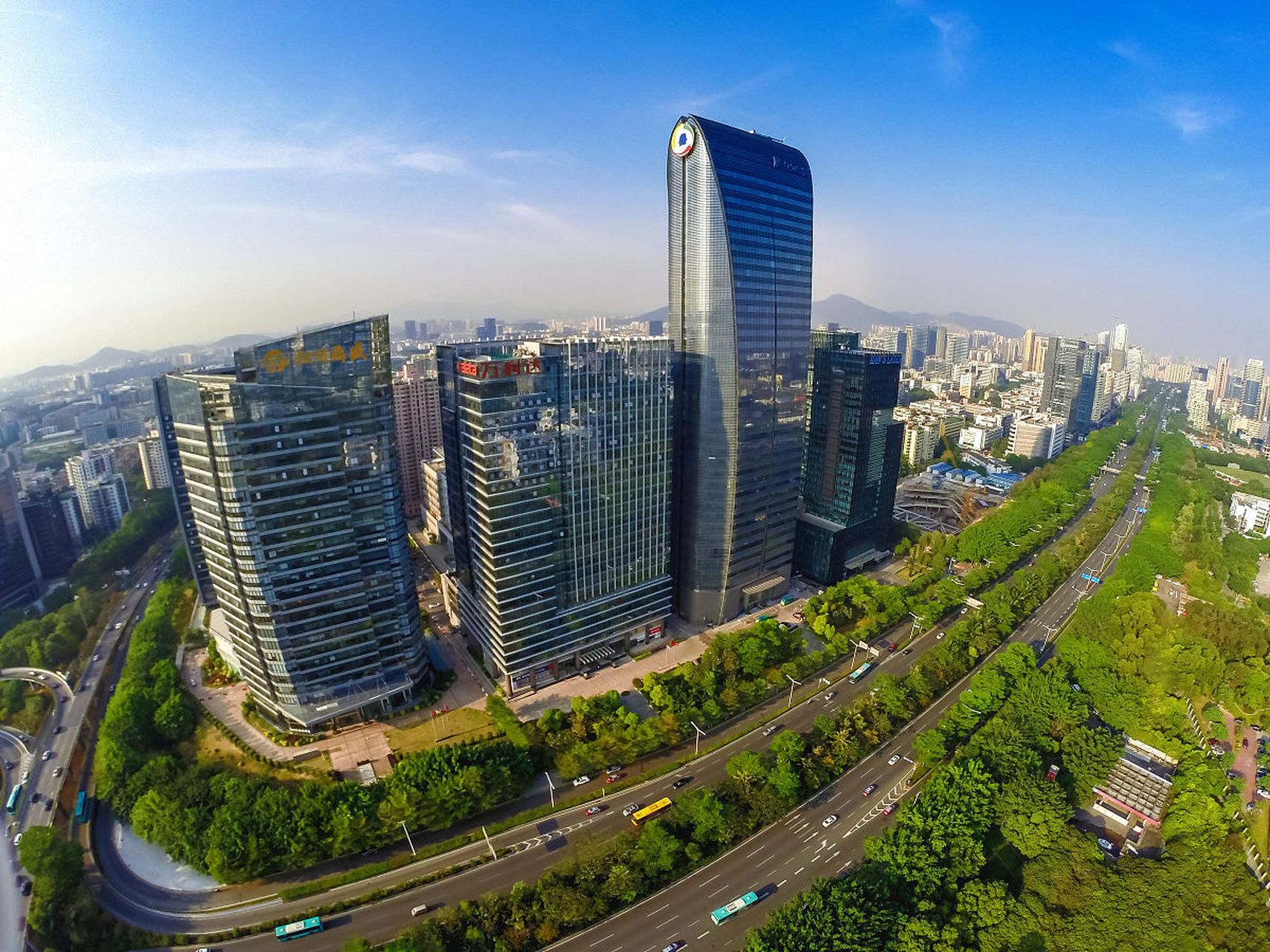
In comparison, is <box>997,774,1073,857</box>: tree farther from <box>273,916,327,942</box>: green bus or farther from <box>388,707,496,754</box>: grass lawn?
<box>273,916,327,942</box>: green bus

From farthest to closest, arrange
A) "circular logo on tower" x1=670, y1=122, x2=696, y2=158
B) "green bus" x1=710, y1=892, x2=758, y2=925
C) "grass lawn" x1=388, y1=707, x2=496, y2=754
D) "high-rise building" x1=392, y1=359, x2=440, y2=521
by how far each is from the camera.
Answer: "high-rise building" x1=392, y1=359, x2=440, y2=521 → "circular logo on tower" x1=670, y1=122, x2=696, y2=158 → "grass lawn" x1=388, y1=707, x2=496, y2=754 → "green bus" x1=710, y1=892, x2=758, y2=925

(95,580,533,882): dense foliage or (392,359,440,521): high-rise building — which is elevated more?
(392,359,440,521): high-rise building

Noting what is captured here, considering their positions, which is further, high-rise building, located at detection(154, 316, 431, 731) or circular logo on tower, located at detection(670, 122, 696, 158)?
circular logo on tower, located at detection(670, 122, 696, 158)

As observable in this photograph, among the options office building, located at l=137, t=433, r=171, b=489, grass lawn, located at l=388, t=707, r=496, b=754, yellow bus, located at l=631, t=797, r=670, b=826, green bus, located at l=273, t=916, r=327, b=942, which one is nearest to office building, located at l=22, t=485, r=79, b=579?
office building, located at l=137, t=433, r=171, b=489

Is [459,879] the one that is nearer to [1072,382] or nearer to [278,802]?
[278,802]

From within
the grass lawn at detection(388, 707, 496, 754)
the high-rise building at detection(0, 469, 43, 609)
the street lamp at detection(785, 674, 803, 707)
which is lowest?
the street lamp at detection(785, 674, 803, 707)

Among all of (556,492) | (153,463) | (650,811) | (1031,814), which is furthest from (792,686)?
(153,463)

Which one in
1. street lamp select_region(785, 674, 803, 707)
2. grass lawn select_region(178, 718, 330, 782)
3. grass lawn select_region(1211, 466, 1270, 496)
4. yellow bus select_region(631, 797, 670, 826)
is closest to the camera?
yellow bus select_region(631, 797, 670, 826)

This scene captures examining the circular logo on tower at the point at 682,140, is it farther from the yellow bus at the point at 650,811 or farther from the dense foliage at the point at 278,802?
the yellow bus at the point at 650,811
